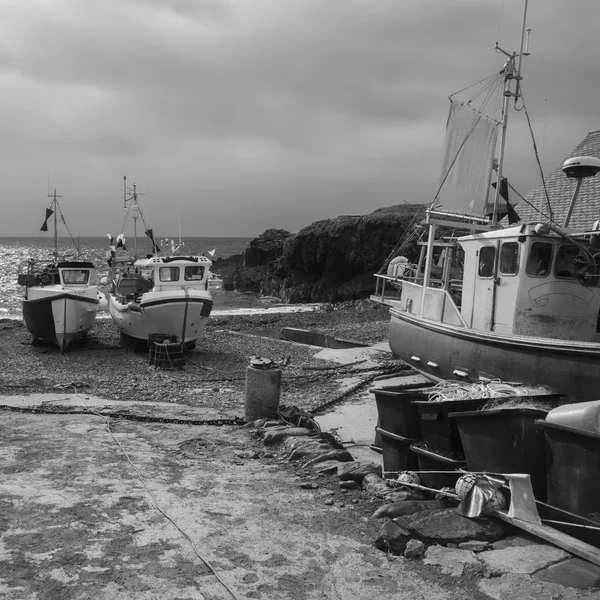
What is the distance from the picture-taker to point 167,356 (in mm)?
17156

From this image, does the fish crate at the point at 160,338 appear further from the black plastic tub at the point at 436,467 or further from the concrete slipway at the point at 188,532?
the black plastic tub at the point at 436,467

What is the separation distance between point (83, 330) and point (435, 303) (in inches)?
510

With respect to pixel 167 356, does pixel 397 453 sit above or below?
above

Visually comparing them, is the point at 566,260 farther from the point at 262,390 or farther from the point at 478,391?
the point at 262,390

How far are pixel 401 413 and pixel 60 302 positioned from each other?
15.5 m

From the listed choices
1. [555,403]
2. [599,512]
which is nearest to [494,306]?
[555,403]

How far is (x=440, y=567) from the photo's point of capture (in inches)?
185

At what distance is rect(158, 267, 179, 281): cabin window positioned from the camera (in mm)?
A: 18877

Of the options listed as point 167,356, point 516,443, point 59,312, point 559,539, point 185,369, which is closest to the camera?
point 559,539

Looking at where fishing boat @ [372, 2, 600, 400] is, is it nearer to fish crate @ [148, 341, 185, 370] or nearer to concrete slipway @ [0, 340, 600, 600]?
concrete slipway @ [0, 340, 600, 600]

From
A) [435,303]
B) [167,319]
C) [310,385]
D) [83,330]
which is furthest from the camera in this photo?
[83,330]

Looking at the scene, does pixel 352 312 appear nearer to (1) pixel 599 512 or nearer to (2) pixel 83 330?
(2) pixel 83 330

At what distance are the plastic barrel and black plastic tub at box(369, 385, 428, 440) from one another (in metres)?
2.36

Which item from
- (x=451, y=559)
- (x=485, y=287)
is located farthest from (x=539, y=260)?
(x=451, y=559)
